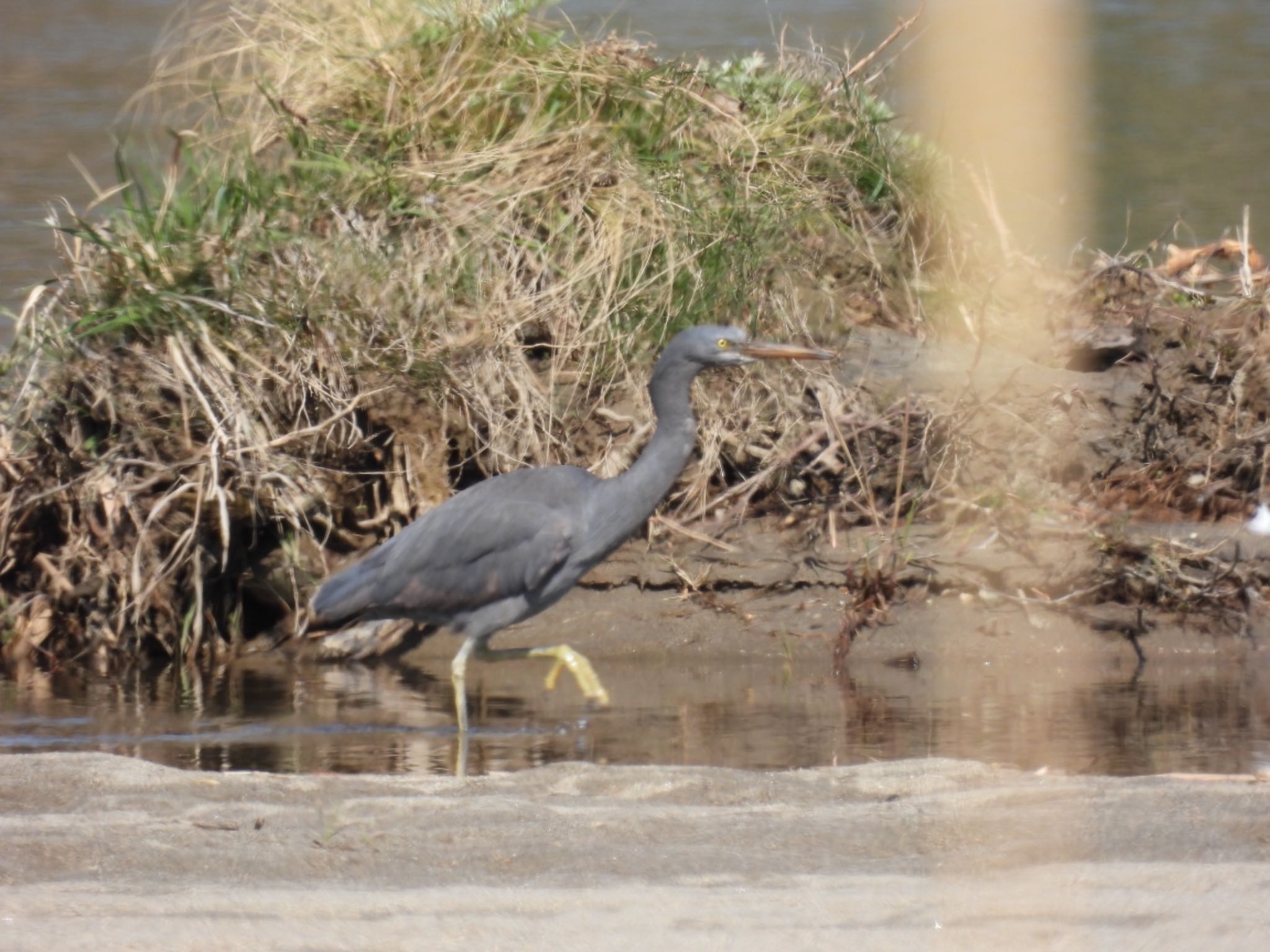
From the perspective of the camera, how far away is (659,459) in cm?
624

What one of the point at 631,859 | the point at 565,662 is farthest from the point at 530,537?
the point at 631,859

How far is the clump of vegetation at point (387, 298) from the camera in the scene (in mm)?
7008

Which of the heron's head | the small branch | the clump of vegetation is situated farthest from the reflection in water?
the small branch

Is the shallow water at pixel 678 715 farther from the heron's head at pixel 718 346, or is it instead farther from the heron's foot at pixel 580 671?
the heron's head at pixel 718 346

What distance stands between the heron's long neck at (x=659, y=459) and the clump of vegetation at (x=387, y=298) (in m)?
1.08

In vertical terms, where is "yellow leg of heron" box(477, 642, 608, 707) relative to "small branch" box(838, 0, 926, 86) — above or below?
below

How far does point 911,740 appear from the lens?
5.75 meters

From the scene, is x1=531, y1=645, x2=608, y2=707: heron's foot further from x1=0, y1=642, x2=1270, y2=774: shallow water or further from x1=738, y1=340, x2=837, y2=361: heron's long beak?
x1=738, y1=340, x2=837, y2=361: heron's long beak

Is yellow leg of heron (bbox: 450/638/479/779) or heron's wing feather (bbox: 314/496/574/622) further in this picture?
heron's wing feather (bbox: 314/496/574/622)

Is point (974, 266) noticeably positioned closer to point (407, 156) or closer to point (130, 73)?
point (407, 156)

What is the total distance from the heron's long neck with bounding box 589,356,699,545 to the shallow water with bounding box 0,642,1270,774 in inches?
28.3

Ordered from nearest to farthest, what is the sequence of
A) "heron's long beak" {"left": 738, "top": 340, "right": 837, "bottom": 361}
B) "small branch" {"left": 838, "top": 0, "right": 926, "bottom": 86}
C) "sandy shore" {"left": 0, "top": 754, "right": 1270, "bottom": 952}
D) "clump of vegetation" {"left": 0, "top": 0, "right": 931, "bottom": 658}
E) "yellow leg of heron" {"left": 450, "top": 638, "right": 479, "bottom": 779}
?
"sandy shore" {"left": 0, "top": 754, "right": 1270, "bottom": 952} < "yellow leg of heron" {"left": 450, "top": 638, "right": 479, "bottom": 779} < "heron's long beak" {"left": 738, "top": 340, "right": 837, "bottom": 361} < "clump of vegetation" {"left": 0, "top": 0, "right": 931, "bottom": 658} < "small branch" {"left": 838, "top": 0, "right": 926, "bottom": 86}

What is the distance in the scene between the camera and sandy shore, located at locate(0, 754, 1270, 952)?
3504mm

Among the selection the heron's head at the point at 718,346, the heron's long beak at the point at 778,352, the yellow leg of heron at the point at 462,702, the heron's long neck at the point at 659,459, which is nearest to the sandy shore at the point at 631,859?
the yellow leg of heron at the point at 462,702
